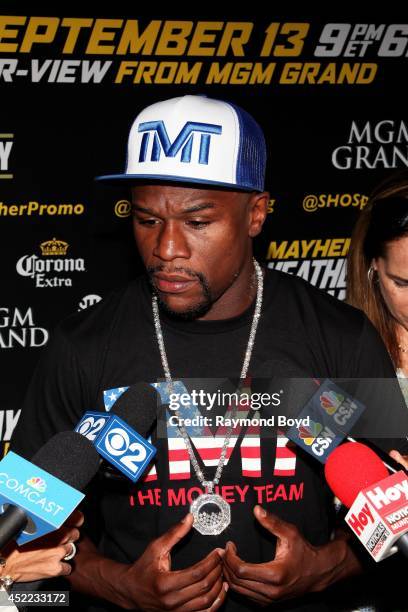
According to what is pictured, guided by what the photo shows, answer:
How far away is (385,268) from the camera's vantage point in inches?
89.2

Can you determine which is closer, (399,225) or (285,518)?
(285,518)

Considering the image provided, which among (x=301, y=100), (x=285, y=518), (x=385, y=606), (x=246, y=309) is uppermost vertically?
(x=301, y=100)

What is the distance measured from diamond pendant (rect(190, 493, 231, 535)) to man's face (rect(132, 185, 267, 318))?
15.6 inches

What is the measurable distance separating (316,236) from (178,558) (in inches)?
76.0

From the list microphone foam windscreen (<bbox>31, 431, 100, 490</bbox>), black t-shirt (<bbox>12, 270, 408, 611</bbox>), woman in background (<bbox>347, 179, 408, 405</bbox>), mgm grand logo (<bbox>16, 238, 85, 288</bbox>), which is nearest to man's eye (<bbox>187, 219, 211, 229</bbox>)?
black t-shirt (<bbox>12, 270, 408, 611</bbox>)

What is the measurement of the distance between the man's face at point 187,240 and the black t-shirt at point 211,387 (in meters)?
0.14

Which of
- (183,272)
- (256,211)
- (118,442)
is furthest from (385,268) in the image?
(118,442)

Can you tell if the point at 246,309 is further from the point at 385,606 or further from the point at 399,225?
the point at 385,606

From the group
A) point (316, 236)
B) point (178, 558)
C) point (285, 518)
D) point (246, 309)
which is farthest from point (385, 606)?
point (316, 236)

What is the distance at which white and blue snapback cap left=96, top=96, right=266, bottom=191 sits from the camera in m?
1.78

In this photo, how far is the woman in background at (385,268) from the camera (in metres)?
2.23

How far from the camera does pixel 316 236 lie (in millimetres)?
3496

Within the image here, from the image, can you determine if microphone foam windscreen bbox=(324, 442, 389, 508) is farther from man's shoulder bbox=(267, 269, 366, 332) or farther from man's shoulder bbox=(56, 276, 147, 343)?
man's shoulder bbox=(56, 276, 147, 343)

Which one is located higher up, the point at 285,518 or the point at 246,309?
the point at 246,309
